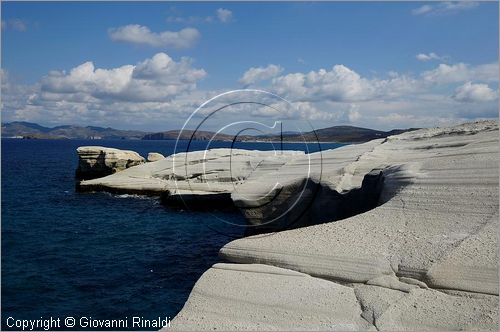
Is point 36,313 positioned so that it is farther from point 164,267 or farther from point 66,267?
point 164,267

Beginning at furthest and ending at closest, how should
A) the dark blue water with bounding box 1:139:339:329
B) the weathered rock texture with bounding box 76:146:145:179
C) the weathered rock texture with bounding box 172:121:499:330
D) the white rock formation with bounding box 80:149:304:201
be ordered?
the weathered rock texture with bounding box 76:146:145:179
the white rock formation with bounding box 80:149:304:201
the dark blue water with bounding box 1:139:339:329
the weathered rock texture with bounding box 172:121:499:330

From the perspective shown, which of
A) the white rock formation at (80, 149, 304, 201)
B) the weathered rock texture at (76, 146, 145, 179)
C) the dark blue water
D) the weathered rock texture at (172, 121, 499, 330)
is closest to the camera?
the weathered rock texture at (172, 121, 499, 330)

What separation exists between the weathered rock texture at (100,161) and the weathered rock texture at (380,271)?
39.8 m

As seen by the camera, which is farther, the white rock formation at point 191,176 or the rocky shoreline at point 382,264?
the white rock formation at point 191,176

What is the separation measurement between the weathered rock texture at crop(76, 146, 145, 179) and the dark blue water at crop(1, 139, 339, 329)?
14.0m

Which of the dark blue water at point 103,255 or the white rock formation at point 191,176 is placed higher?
the white rock formation at point 191,176

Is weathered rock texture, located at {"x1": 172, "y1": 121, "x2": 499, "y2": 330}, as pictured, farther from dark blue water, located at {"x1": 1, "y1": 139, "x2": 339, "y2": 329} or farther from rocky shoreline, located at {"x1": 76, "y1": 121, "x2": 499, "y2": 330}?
dark blue water, located at {"x1": 1, "y1": 139, "x2": 339, "y2": 329}

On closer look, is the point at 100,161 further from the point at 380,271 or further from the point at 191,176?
the point at 380,271

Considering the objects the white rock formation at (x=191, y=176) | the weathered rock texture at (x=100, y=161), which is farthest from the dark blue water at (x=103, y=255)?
the weathered rock texture at (x=100, y=161)

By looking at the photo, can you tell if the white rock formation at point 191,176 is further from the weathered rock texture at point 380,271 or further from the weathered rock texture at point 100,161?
the weathered rock texture at point 380,271

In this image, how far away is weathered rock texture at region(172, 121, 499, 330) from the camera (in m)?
7.12

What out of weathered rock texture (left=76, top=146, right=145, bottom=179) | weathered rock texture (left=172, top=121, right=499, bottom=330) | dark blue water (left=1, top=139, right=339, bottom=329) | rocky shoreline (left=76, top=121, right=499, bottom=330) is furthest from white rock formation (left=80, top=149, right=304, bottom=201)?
weathered rock texture (left=172, top=121, right=499, bottom=330)

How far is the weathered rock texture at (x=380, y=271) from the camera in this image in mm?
7125

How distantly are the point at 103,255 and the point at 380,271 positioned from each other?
14.1 m
